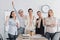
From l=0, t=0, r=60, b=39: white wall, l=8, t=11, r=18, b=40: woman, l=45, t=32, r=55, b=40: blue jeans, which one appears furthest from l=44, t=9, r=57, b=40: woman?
l=8, t=11, r=18, b=40: woman

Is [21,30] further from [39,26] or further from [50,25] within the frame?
[50,25]

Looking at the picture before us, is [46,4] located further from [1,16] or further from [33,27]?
[1,16]

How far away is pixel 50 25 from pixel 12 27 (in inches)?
31.2

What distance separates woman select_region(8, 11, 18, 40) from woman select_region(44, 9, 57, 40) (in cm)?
64

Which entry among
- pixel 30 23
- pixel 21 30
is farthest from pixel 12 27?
pixel 30 23

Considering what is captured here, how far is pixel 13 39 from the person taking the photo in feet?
14.8

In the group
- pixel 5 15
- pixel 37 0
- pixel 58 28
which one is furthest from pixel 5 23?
pixel 58 28

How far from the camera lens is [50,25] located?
4.57 m

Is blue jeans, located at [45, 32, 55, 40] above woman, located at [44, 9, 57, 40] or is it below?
below

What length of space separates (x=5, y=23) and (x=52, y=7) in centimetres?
103

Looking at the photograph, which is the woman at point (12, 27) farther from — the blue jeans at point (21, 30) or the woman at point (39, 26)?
the woman at point (39, 26)

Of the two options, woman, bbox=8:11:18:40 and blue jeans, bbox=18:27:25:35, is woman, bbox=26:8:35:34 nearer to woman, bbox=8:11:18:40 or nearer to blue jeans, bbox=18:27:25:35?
blue jeans, bbox=18:27:25:35

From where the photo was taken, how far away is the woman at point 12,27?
451 centimetres

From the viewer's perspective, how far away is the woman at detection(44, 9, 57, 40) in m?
4.55
